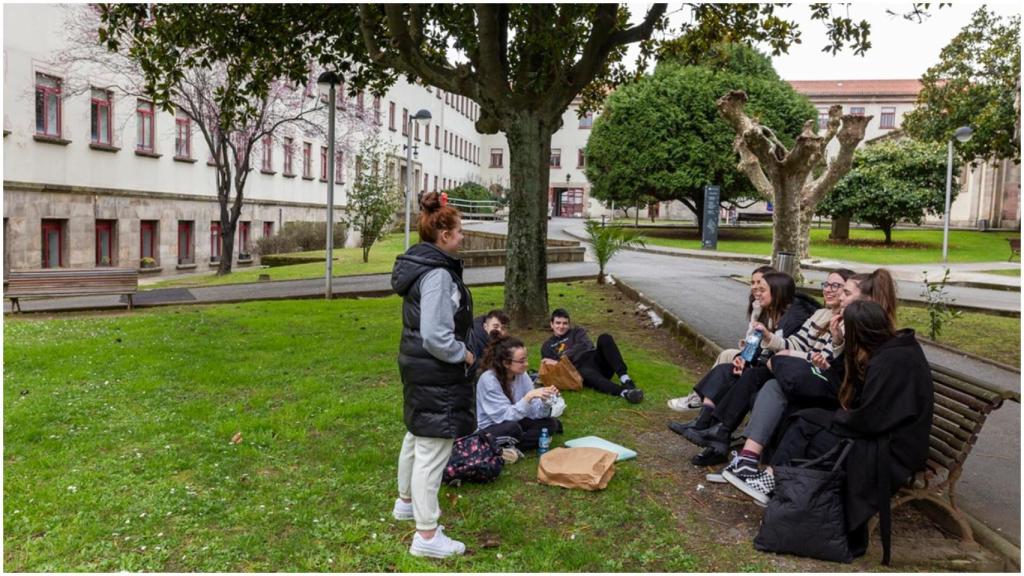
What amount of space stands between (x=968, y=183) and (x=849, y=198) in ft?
116

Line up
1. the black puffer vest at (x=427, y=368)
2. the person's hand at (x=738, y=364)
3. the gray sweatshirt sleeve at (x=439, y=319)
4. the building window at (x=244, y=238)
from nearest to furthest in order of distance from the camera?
the gray sweatshirt sleeve at (x=439, y=319), the black puffer vest at (x=427, y=368), the person's hand at (x=738, y=364), the building window at (x=244, y=238)

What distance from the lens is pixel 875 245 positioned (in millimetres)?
36031

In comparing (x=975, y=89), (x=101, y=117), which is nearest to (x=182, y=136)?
(x=101, y=117)

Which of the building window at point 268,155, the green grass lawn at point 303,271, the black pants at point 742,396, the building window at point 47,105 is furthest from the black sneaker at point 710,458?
the building window at point 268,155

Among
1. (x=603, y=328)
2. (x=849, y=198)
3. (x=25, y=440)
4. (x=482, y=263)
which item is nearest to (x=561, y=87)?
(x=603, y=328)

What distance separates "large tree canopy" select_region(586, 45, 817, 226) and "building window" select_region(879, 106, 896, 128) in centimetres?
4434

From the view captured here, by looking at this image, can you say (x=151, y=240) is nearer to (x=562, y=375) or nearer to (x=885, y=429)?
(x=562, y=375)

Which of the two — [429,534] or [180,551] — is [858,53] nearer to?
[429,534]

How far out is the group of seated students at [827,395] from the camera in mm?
4398

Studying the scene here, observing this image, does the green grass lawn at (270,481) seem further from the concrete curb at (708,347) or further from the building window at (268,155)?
the building window at (268,155)

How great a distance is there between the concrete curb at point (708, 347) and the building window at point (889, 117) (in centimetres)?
7256

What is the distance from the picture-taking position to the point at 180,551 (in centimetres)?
441

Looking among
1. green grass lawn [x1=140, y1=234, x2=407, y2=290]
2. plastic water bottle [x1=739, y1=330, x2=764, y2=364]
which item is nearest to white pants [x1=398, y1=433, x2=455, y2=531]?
plastic water bottle [x1=739, y1=330, x2=764, y2=364]

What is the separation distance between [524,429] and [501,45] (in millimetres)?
7306
